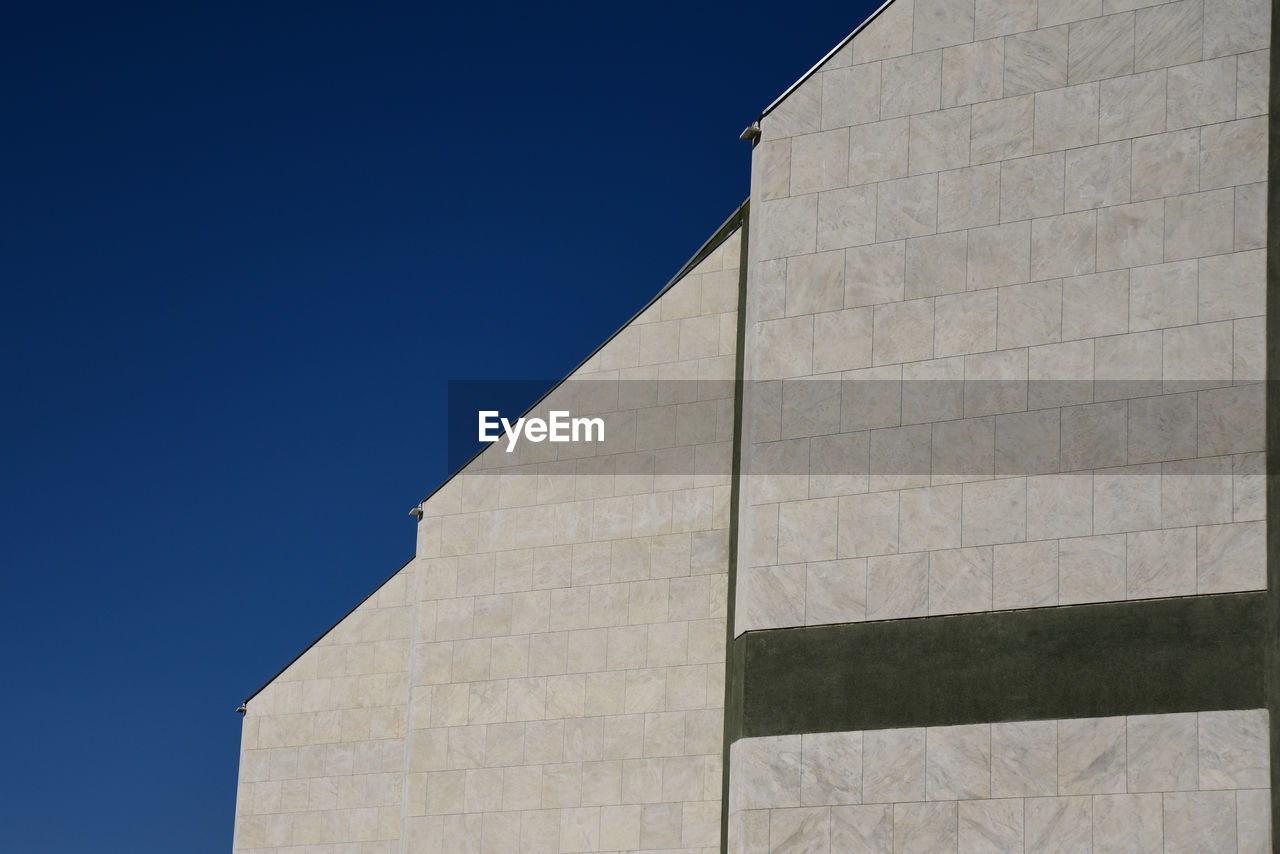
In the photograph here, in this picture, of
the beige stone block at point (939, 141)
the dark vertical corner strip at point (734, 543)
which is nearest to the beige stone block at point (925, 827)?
the dark vertical corner strip at point (734, 543)

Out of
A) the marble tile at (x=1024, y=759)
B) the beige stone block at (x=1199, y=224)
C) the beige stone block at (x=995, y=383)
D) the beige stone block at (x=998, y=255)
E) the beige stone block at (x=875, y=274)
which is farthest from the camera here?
the beige stone block at (x=875, y=274)

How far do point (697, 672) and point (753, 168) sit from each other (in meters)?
7.90

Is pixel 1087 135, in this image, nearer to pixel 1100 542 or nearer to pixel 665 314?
pixel 1100 542

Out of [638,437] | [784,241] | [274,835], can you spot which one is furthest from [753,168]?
[274,835]

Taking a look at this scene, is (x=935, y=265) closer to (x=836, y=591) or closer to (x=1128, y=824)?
(x=836, y=591)

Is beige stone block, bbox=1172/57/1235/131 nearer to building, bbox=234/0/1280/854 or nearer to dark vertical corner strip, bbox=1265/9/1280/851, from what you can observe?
building, bbox=234/0/1280/854

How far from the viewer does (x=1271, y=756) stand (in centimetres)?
2039

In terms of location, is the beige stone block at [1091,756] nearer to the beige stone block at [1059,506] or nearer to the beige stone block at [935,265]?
the beige stone block at [1059,506]

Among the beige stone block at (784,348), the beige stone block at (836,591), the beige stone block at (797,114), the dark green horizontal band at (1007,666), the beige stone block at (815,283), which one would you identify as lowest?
the dark green horizontal band at (1007,666)

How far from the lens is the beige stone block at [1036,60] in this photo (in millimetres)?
24094

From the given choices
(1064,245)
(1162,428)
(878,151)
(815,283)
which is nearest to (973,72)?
(878,151)

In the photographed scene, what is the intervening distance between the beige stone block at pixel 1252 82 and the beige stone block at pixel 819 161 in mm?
5697

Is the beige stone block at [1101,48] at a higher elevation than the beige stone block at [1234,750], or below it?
higher

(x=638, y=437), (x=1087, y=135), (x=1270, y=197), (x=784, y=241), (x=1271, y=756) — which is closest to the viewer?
(x=1271, y=756)
